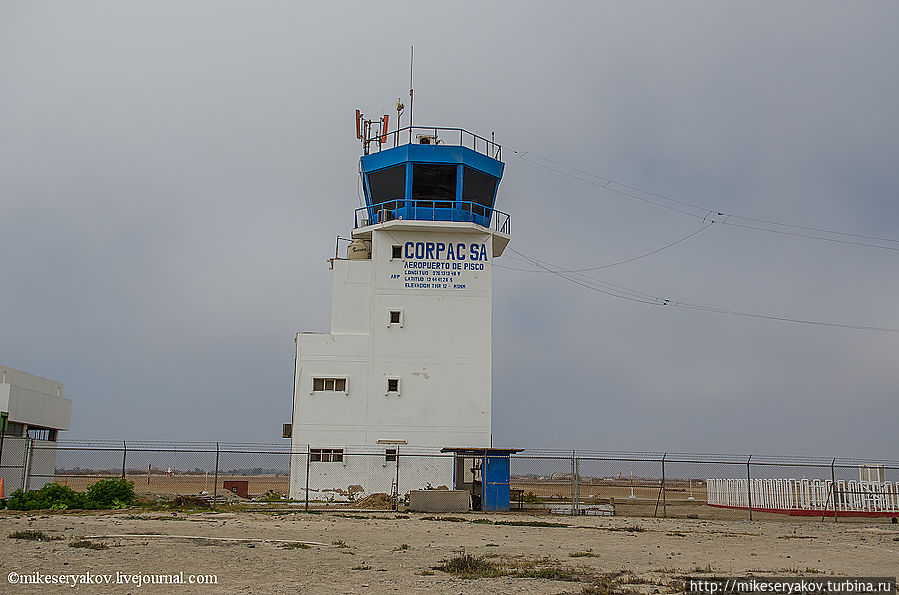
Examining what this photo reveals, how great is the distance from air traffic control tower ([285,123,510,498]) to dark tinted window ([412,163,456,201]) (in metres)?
0.06

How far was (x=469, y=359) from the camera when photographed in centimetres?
4169

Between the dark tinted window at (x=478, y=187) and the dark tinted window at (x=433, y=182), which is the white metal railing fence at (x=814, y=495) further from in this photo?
the dark tinted window at (x=433, y=182)

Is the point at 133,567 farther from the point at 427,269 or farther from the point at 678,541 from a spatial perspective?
the point at 427,269

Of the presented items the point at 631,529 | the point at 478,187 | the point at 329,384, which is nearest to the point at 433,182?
the point at 478,187

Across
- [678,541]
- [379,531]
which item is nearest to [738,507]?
[678,541]

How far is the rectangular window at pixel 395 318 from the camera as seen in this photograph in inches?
1645

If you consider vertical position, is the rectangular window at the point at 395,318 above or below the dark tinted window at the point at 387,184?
below

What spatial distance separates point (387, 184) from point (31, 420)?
27.9 m

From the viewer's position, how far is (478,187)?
4378cm

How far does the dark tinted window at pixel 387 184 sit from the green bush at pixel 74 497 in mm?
20411

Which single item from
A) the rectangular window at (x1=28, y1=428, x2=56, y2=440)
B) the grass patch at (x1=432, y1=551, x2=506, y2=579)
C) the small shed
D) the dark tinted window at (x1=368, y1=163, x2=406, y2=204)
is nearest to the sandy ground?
the grass patch at (x1=432, y1=551, x2=506, y2=579)

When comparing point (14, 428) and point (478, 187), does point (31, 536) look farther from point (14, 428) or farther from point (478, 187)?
point (14, 428)

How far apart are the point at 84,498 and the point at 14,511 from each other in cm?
269

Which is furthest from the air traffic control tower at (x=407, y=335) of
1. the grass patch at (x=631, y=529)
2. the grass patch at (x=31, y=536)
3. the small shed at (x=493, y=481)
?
the grass patch at (x=31, y=536)
